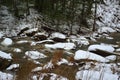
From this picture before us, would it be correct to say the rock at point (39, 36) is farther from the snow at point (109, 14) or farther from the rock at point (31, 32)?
the snow at point (109, 14)

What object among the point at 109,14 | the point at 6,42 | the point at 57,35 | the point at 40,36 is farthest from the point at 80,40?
the point at 109,14

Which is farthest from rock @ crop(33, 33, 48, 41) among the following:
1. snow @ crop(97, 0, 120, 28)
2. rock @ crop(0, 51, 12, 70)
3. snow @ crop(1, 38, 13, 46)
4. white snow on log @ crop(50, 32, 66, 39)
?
snow @ crop(97, 0, 120, 28)

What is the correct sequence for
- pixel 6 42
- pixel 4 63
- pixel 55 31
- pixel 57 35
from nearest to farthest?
pixel 4 63 < pixel 6 42 < pixel 57 35 < pixel 55 31

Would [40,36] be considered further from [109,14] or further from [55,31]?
[109,14]

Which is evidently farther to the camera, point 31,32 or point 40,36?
point 31,32

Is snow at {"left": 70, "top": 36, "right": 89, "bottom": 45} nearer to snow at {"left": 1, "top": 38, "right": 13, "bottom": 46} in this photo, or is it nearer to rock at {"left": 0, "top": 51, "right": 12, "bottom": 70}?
snow at {"left": 1, "top": 38, "right": 13, "bottom": 46}

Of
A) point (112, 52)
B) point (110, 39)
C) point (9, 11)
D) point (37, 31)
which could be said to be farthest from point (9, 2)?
point (112, 52)

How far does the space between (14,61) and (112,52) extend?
5920mm

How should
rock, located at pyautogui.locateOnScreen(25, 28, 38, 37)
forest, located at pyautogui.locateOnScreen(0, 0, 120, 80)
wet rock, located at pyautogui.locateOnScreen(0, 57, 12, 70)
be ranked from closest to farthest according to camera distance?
wet rock, located at pyautogui.locateOnScreen(0, 57, 12, 70)
forest, located at pyautogui.locateOnScreen(0, 0, 120, 80)
rock, located at pyautogui.locateOnScreen(25, 28, 38, 37)

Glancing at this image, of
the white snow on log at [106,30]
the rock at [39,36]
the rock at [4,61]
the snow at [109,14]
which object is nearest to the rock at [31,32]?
the rock at [39,36]

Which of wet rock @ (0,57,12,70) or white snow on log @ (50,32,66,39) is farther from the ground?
wet rock @ (0,57,12,70)

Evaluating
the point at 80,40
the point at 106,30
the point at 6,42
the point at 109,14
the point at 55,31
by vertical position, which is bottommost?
the point at 106,30

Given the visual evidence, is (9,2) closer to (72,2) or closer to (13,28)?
(13,28)

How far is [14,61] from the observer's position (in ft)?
39.0
